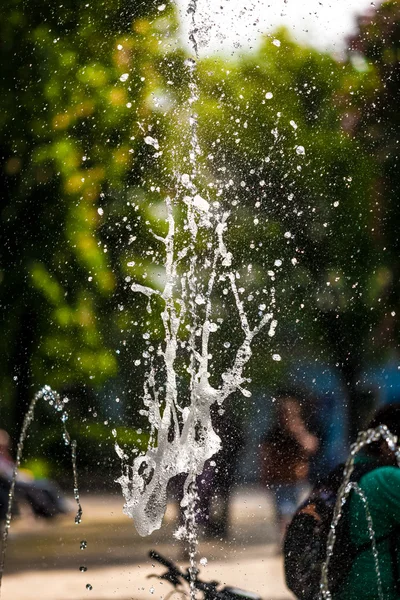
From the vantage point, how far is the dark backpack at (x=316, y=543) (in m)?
2.96

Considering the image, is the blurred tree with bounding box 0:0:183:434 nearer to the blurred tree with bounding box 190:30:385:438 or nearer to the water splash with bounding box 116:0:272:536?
the water splash with bounding box 116:0:272:536

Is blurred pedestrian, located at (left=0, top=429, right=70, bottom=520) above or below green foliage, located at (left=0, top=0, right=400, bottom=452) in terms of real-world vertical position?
below

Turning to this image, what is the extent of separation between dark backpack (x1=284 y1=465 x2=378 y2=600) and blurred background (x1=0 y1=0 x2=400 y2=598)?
121 mm

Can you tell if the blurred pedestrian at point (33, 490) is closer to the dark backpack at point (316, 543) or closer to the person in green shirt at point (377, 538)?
the dark backpack at point (316, 543)

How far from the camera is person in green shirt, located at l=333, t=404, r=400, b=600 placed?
2.68 metres

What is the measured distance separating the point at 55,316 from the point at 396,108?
262cm

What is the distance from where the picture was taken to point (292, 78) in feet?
12.6

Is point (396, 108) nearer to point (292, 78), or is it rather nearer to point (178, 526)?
point (292, 78)

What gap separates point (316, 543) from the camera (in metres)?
3.12

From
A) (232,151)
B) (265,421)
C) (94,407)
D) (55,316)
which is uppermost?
(55,316)

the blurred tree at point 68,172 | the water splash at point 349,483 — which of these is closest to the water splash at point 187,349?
the blurred tree at point 68,172

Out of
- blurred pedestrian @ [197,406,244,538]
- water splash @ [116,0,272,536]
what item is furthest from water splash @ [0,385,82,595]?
blurred pedestrian @ [197,406,244,538]

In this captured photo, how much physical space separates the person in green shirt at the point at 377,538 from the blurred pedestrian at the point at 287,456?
396mm

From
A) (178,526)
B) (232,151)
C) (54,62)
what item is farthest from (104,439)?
(54,62)
